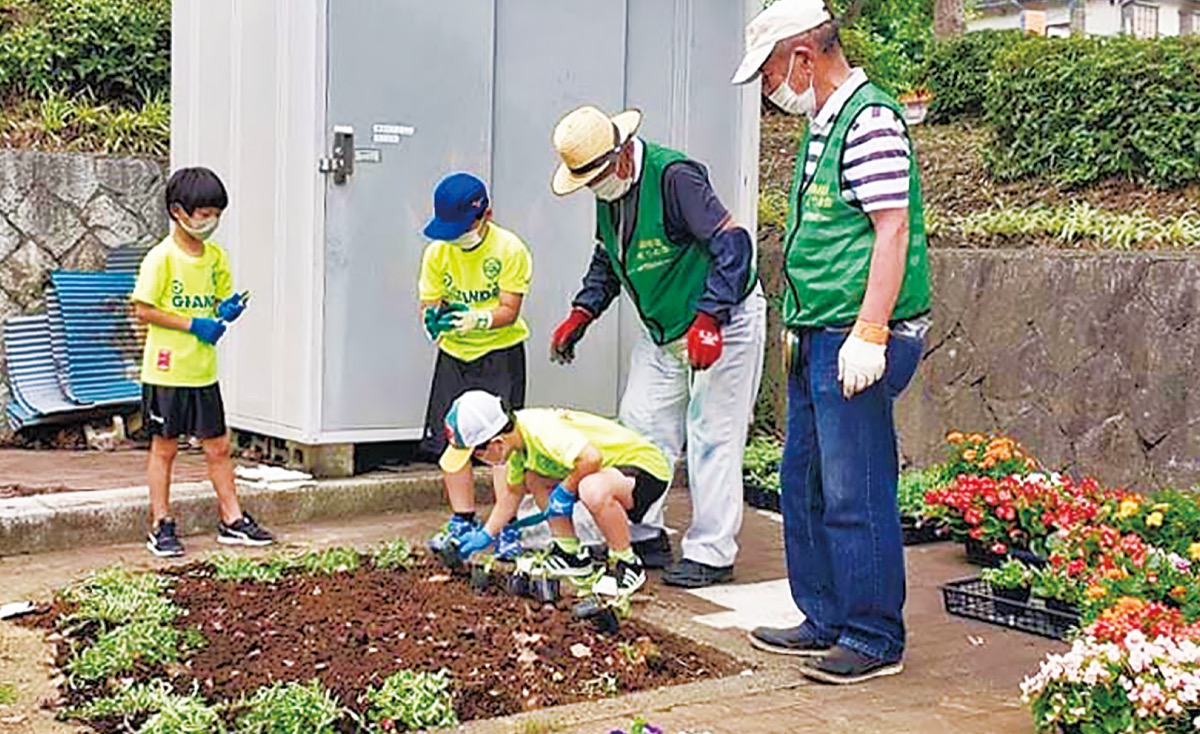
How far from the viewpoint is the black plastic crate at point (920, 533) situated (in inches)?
302

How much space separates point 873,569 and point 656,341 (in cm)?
172

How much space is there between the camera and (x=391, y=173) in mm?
7777

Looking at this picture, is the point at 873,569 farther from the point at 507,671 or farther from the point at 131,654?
the point at 131,654

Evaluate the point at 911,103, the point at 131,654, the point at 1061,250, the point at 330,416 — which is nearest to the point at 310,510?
the point at 330,416

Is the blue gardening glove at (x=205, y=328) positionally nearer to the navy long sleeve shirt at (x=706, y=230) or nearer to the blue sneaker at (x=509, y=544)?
the blue sneaker at (x=509, y=544)

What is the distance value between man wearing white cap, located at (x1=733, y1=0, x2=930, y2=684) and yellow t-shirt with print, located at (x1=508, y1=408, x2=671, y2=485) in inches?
38.0

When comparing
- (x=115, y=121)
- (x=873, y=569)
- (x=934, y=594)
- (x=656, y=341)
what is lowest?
(x=934, y=594)

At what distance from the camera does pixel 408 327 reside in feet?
25.8

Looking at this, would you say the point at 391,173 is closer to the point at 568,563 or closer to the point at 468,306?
the point at 468,306

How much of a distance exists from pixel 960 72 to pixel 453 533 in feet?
24.1

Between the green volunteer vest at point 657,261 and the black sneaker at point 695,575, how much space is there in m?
0.89

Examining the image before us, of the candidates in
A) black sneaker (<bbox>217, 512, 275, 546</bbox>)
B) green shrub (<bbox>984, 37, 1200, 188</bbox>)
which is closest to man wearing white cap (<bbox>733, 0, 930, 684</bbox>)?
black sneaker (<bbox>217, 512, 275, 546</bbox>)

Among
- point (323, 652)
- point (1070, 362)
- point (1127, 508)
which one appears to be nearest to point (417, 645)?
point (323, 652)

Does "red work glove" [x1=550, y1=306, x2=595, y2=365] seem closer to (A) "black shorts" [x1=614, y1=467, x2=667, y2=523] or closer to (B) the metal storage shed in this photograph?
(A) "black shorts" [x1=614, y1=467, x2=667, y2=523]
